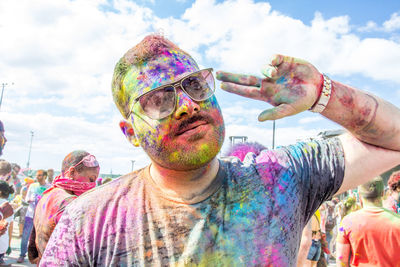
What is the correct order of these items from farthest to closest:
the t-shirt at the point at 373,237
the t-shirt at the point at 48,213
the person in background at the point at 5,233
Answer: the person in background at the point at 5,233, the t-shirt at the point at 373,237, the t-shirt at the point at 48,213

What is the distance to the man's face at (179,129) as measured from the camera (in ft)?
5.38

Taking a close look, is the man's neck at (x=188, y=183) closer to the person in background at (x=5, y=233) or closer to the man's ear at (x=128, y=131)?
the man's ear at (x=128, y=131)

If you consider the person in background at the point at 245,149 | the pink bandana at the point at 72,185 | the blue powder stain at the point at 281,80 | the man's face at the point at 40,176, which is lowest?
the man's face at the point at 40,176

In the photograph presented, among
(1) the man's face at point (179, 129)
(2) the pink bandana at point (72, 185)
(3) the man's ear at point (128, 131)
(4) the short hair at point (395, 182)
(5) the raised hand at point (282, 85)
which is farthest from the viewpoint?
(4) the short hair at point (395, 182)

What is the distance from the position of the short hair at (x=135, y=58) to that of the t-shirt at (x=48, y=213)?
5.18ft

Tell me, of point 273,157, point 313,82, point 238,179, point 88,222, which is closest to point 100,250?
point 88,222

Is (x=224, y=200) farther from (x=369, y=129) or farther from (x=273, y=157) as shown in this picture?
(x=369, y=129)

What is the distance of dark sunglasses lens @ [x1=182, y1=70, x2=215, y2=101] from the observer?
178 cm

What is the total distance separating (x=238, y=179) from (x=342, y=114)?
59 cm

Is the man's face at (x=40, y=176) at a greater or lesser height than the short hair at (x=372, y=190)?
lesser

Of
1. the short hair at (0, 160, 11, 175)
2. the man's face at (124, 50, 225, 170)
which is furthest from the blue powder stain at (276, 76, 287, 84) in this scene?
the short hair at (0, 160, 11, 175)

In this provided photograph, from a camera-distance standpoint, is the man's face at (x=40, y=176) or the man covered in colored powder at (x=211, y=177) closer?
the man covered in colored powder at (x=211, y=177)

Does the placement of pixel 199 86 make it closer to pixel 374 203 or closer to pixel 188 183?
pixel 188 183

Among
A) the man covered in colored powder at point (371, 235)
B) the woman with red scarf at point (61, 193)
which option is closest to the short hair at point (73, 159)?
the woman with red scarf at point (61, 193)
